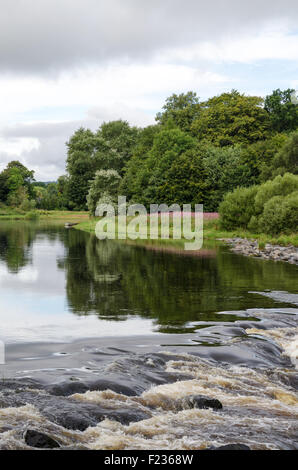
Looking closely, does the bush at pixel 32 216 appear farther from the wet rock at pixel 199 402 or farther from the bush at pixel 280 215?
the wet rock at pixel 199 402

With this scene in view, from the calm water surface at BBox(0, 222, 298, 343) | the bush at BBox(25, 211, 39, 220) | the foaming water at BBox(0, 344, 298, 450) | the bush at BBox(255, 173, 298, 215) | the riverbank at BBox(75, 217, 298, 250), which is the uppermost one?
the bush at BBox(255, 173, 298, 215)

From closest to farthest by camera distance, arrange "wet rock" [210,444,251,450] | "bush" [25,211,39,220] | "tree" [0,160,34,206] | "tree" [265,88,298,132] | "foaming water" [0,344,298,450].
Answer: "wet rock" [210,444,251,450] < "foaming water" [0,344,298,450] < "tree" [265,88,298,132] < "bush" [25,211,39,220] < "tree" [0,160,34,206]

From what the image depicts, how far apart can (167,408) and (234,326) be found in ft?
13.0

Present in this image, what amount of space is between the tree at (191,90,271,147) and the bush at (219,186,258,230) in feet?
76.6

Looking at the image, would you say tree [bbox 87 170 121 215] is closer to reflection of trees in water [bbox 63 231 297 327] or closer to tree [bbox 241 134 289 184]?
tree [bbox 241 134 289 184]

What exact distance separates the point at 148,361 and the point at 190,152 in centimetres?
4231

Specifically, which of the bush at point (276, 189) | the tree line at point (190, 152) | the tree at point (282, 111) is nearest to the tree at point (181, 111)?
the tree line at point (190, 152)

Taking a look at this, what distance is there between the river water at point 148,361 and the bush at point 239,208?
18658 millimetres

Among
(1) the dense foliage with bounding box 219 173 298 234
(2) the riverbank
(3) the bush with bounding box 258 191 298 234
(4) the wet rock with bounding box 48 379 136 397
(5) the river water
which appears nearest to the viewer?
(5) the river water

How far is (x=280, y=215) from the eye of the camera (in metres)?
28.3

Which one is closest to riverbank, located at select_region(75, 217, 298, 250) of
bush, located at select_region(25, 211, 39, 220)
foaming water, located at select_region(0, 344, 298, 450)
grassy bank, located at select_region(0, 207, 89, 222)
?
foaming water, located at select_region(0, 344, 298, 450)

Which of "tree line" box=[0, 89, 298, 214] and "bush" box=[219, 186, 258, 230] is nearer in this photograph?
"bush" box=[219, 186, 258, 230]

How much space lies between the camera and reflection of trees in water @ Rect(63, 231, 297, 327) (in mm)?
11016

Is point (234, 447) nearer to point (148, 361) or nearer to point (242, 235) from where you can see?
point (148, 361)
